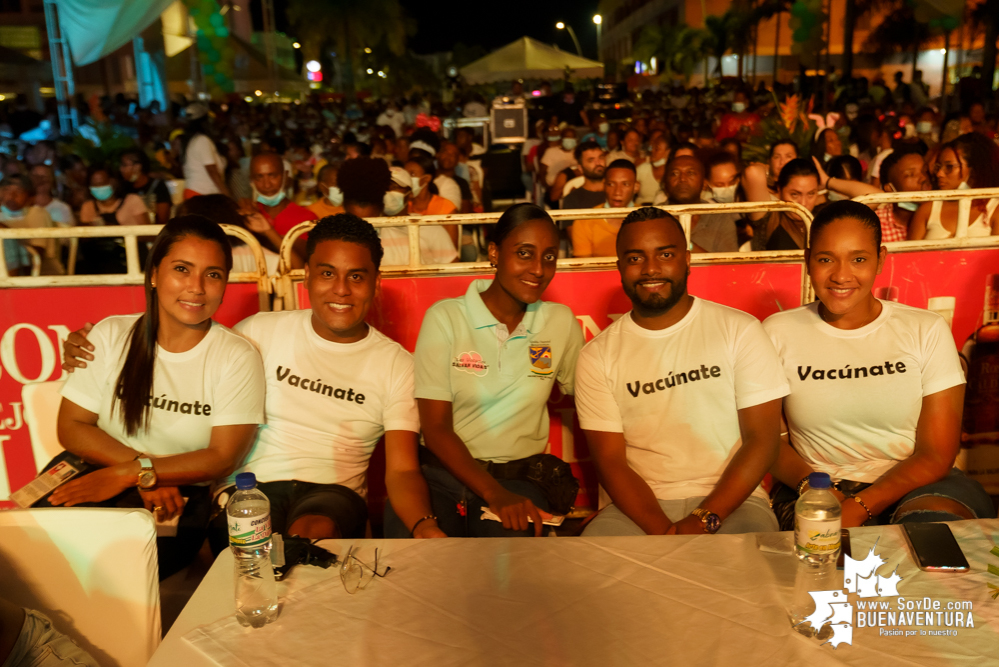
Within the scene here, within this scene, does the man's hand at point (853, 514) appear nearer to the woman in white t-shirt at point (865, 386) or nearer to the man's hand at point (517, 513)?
the woman in white t-shirt at point (865, 386)

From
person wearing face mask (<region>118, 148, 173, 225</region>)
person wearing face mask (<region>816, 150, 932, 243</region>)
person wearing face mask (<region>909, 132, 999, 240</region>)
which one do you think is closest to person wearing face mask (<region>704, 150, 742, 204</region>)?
person wearing face mask (<region>816, 150, 932, 243</region>)

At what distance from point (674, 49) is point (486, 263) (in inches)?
2433

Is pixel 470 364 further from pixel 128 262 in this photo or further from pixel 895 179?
pixel 895 179

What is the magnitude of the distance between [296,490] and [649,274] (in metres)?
1.77

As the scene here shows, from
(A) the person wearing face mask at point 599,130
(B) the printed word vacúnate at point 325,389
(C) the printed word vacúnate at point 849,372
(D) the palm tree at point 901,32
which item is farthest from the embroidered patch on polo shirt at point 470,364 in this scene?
(D) the palm tree at point 901,32

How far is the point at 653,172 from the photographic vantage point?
31.5ft

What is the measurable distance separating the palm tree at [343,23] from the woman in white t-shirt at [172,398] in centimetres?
4781

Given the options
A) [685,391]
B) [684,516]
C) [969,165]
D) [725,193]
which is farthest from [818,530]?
[725,193]

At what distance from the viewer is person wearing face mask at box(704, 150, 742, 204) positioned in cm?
638

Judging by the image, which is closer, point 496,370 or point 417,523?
point 417,523

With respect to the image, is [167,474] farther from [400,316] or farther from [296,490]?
[400,316]

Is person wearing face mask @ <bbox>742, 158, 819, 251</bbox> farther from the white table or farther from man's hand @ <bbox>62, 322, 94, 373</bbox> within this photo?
man's hand @ <bbox>62, 322, 94, 373</bbox>

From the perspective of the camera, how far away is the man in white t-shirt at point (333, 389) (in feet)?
11.0

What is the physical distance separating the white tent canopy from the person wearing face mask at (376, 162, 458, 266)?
25.5 metres
